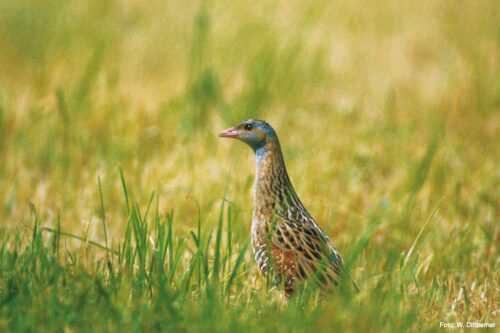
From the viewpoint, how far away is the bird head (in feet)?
16.9

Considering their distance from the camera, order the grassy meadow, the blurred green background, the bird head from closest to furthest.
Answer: the grassy meadow, the bird head, the blurred green background

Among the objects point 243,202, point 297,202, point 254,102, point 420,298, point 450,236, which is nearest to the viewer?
point 420,298

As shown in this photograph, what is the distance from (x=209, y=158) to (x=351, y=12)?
4.95 meters

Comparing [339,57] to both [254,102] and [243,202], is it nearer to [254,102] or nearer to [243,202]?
[254,102]

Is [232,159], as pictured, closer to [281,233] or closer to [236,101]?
[236,101]

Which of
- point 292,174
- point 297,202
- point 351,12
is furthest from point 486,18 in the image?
point 297,202

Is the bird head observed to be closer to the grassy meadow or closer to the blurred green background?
the grassy meadow

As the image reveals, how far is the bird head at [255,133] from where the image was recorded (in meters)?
5.14

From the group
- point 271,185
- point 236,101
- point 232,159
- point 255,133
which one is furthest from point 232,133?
point 236,101

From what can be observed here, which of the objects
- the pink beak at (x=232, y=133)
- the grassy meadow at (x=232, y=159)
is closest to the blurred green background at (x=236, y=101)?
the grassy meadow at (x=232, y=159)

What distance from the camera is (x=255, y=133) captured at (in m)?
5.15

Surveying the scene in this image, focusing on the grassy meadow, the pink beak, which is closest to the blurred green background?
the grassy meadow

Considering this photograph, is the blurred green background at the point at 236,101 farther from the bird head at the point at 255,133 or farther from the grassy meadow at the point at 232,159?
the bird head at the point at 255,133

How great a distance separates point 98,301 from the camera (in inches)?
154
